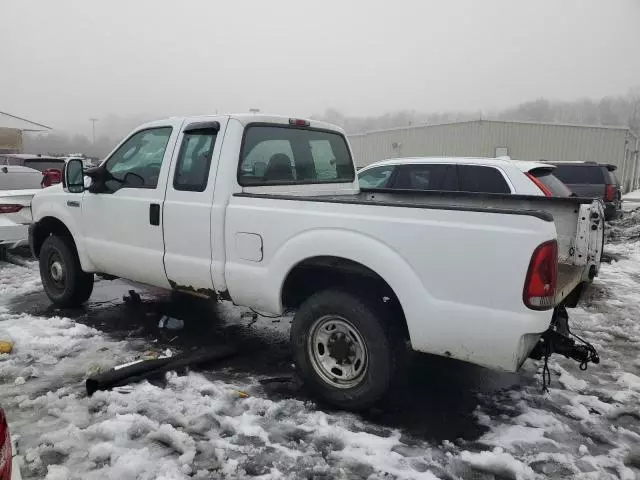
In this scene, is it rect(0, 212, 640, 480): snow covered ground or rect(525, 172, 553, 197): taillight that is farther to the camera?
rect(525, 172, 553, 197): taillight

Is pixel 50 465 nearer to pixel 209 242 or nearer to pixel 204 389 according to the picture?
pixel 204 389

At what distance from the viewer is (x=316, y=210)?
11.7ft

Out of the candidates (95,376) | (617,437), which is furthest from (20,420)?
(617,437)

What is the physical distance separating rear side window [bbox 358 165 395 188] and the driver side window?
161 inches

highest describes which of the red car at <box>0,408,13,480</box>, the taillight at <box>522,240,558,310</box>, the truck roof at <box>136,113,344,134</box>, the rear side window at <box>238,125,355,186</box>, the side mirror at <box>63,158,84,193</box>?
the truck roof at <box>136,113,344,134</box>

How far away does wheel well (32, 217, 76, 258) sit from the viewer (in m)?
5.75

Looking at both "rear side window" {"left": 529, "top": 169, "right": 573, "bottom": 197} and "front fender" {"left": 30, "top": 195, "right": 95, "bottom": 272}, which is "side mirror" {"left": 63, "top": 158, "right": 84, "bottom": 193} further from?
"rear side window" {"left": 529, "top": 169, "right": 573, "bottom": 197}

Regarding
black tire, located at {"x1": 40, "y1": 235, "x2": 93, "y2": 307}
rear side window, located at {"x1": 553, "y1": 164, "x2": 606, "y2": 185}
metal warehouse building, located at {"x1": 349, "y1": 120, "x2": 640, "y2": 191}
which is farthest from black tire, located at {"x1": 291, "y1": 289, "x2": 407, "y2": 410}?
metal warehouse building, located at {"x1": 349, "y1": 120, "x2": 640, "y2": 191}

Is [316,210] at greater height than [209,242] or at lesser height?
greater

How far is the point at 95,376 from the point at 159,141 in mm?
2137

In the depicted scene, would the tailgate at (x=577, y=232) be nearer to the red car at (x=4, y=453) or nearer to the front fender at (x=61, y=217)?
the red car at (x=4, y=453)

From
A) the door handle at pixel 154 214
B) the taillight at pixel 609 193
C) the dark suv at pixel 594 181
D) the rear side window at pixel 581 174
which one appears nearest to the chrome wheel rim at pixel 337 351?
the door handle at pixel 154 214

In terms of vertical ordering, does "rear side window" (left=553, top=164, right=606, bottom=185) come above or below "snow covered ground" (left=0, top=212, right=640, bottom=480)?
above

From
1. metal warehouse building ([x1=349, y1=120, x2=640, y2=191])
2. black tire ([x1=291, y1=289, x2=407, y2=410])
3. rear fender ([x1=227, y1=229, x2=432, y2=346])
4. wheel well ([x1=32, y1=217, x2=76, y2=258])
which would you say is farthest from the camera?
metal warehouse building ([x1=349, y1=120, x2=640, y2=191])
